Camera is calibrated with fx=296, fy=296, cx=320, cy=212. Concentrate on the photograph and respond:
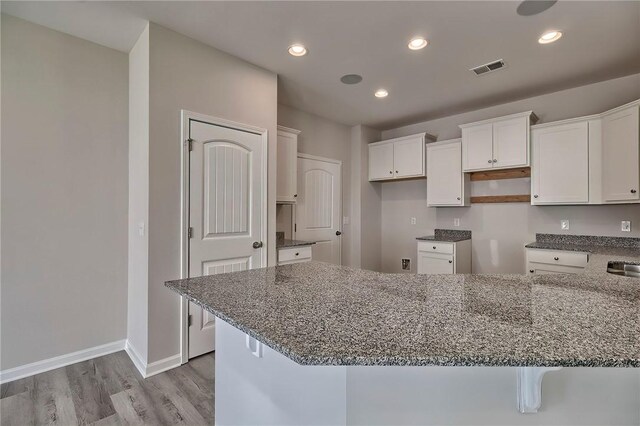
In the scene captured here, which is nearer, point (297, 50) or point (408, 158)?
point (297, 50)

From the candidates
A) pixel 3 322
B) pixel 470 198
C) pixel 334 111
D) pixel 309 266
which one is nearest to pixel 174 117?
pixel 309 266

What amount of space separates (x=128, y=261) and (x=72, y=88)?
150 cm

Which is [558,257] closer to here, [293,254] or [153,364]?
[293,254]

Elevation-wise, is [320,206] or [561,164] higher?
[561,164]

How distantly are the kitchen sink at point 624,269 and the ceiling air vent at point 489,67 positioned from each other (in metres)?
1.94

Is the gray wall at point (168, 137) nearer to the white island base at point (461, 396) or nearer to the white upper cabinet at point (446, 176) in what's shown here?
the white island base at point (461, 396)

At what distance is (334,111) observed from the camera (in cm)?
416

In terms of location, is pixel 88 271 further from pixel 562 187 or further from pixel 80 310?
pixel 562 187

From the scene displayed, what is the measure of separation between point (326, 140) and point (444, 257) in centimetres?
235

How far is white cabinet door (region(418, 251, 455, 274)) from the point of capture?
379 centimetres

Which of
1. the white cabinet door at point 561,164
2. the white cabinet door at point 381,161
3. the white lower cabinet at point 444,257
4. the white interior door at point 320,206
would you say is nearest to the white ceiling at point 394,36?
the white cabinet door at point 561,164

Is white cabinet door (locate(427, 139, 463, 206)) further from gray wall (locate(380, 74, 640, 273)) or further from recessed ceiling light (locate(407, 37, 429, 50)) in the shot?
recessed ceiling light (locate(407, 37, 429, 50))

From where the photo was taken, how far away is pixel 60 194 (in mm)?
2352

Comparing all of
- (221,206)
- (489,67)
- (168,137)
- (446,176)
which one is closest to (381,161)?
(446,176)
